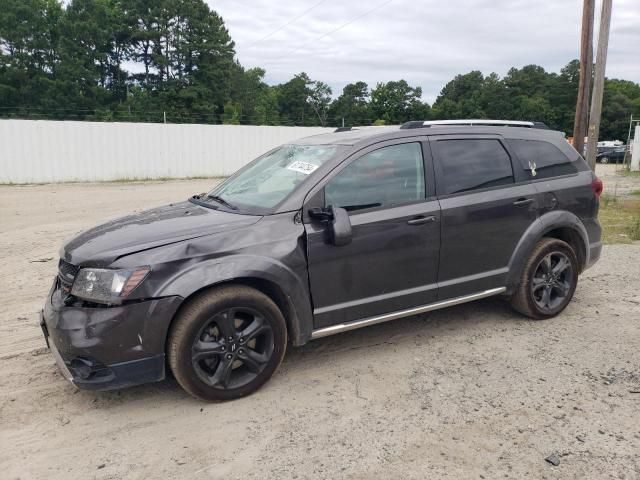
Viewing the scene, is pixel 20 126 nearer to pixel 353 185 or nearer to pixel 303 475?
pixel 353 185

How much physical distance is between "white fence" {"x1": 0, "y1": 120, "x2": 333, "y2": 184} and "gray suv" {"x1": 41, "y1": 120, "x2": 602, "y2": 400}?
633 inches

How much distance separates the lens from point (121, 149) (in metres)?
20.8

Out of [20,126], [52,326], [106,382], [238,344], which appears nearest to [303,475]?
[238,344]

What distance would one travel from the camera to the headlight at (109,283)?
10.2 feet

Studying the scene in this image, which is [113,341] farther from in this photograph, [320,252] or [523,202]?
[523,202]

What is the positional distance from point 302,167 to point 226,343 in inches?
58.0

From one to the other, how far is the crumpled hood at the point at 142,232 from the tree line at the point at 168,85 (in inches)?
1496

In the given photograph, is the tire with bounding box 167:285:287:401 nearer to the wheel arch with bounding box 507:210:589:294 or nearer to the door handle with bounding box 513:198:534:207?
the wheel arch with bounding box 507:210:589:294

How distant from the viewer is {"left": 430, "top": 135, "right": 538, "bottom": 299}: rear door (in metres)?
4.21

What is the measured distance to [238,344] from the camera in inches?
134

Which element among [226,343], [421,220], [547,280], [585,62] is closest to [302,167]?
[421,220]

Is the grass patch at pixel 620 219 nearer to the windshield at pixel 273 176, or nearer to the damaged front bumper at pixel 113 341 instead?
the windshield at pixel 273 176

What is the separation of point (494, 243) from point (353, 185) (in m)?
1.42

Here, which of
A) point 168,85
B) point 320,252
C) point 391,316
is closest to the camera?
point 320,252
